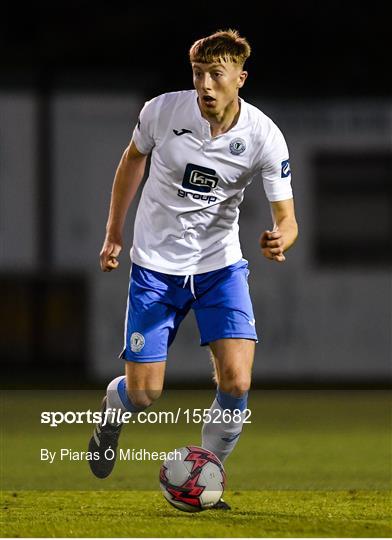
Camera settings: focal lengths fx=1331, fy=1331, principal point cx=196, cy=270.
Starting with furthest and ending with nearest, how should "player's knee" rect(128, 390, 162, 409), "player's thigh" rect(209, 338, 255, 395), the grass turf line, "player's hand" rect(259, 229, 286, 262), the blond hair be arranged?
"player's knee" rect(128, 390, 162, 409)
"player's thigh" rect(209, 338, 255, 395)
the blond hair
"player's hand" rect(259, 229, 286, 262)
the grass turf line

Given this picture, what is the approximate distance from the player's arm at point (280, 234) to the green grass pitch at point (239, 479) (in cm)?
116

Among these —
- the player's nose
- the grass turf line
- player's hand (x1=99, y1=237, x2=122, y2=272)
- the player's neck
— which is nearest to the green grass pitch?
the grass turf line

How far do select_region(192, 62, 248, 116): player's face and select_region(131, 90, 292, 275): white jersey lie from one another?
0.69ft

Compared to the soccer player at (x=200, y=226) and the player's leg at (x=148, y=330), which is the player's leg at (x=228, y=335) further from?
the player's leg at (x=148, y=330)

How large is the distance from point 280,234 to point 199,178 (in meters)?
0.62

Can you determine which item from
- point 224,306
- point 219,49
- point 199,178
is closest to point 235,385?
point 224,306

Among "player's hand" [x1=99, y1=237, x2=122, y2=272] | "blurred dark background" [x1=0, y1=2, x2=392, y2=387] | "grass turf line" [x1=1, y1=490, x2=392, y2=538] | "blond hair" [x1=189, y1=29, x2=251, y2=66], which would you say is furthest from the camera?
"blurred dark background" [x1=0, y1=2, x2=392, y2=387]

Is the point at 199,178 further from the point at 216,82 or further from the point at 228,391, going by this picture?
the point at 228,391

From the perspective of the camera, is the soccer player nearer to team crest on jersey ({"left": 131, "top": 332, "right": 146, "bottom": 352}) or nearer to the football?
team crest on jersey ({"left": 131, "top": 332, "right": 146, "bottom": 352})

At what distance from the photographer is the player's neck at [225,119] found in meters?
6.05

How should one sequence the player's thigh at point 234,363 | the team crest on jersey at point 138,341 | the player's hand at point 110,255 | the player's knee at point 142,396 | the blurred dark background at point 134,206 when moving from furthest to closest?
the blurred dark background at point 134,206
the player's knee at point 142,396
the team crest on jersey at point 138,341
the player's hand at point 110,255
the player's thigh at point 234,363

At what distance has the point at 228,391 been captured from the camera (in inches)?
241

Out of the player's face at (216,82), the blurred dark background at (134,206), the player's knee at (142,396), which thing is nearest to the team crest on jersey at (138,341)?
the player's knee at (142,396)

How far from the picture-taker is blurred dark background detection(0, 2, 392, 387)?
47.3 feet
